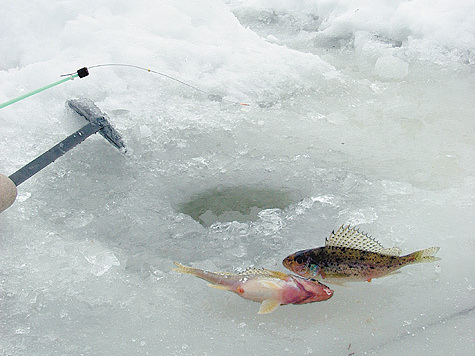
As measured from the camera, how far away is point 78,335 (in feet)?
6.38

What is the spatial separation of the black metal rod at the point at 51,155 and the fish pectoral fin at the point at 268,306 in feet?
4.80

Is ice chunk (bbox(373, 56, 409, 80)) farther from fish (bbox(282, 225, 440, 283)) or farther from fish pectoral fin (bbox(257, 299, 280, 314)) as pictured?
fish pectoral fin (bbox(257, 299, 280, 314))

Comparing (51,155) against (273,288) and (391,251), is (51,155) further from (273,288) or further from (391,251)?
(391,251)

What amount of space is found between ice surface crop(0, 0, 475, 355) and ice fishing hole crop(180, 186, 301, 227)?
0.01 m

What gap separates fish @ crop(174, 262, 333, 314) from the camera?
1914 millimetres

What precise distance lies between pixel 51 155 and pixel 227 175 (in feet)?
3.31

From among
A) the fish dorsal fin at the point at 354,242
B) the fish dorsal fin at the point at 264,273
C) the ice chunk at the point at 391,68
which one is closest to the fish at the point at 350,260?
the fish dorsal fin at the point at 354,242

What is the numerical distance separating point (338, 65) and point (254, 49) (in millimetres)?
760

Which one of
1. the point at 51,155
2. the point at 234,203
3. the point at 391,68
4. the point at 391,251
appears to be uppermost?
the point at 391,68

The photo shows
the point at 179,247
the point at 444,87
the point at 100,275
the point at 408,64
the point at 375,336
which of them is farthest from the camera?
the point at 408,64

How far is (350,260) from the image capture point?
1.98m

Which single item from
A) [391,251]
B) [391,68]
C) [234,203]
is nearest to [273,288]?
[391,251]

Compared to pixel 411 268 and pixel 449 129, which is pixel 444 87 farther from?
pixel 411 268

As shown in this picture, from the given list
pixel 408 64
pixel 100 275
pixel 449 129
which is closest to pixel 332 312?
pixel 100 275
